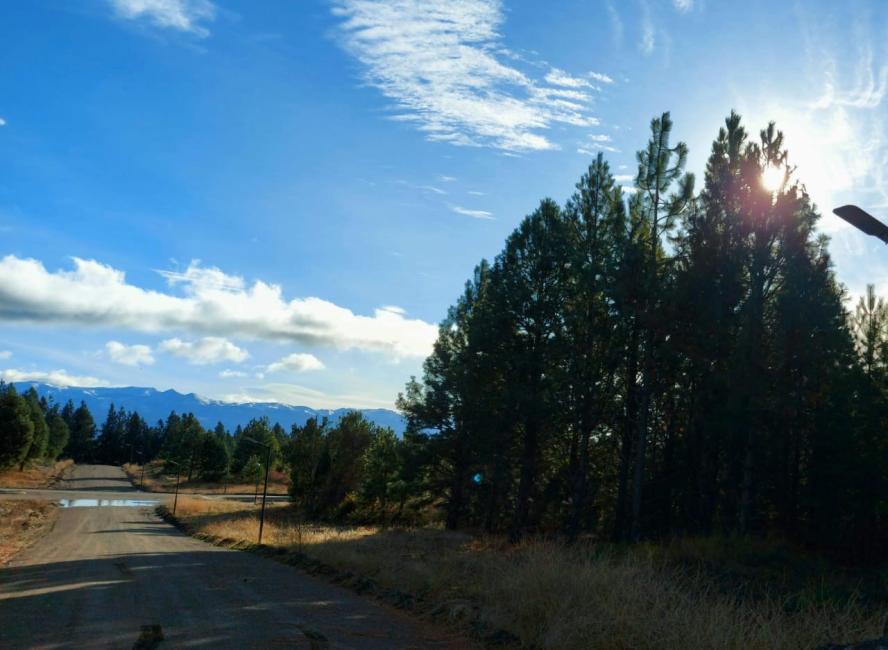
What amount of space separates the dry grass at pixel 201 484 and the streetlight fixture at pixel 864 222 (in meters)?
81.9

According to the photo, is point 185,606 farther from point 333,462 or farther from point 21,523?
point 333,462

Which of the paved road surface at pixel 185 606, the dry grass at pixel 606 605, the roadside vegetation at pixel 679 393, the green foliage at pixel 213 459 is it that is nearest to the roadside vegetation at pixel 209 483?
A: the green foliage at pixel 213 459

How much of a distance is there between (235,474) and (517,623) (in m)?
101

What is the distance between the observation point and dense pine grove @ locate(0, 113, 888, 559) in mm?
21578

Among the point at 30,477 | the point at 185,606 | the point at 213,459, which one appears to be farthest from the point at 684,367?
the point at 213,459

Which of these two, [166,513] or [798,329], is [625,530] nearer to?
[798,329]

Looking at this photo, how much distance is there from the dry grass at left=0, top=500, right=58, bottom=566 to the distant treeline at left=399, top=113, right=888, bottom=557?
20167 mm

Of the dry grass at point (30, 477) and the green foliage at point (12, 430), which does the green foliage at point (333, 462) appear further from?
the dry grass at point (30, 477)

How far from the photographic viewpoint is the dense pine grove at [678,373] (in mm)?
21578

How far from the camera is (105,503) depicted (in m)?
61.3

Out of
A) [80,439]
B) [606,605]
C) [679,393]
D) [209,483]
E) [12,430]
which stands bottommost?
[209,483]

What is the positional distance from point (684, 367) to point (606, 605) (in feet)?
52.8

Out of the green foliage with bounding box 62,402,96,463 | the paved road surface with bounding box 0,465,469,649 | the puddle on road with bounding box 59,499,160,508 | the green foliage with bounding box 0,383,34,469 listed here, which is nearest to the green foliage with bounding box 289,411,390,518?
the puddle on road with bounding box 59,499,160,508

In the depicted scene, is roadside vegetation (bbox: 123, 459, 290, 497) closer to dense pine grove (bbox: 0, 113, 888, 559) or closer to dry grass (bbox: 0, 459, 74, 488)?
dry grass (bbox: 0, 459, 74, 488)
